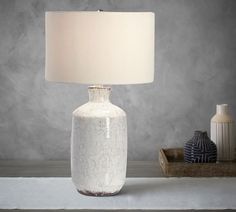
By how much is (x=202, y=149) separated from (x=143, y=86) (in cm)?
42

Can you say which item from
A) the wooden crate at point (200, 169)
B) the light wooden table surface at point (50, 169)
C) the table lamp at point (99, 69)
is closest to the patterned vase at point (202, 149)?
the wooden crate at point (200, 169)

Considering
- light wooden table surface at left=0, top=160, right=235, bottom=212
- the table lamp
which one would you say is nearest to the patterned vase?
light wooden table surface at left=0, top=160, right=235, bottom=212

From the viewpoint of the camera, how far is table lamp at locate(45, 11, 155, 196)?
1.76 meters

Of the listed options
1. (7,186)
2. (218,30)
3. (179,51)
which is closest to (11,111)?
(7,186)

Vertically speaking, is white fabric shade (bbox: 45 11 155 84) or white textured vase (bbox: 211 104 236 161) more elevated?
white fabric shade (bbox: 45 11 155 84)

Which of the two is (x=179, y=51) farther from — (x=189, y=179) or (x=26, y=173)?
(x=26, y=173)

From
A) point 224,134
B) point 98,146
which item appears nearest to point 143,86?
point 224,134

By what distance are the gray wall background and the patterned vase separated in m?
0.32

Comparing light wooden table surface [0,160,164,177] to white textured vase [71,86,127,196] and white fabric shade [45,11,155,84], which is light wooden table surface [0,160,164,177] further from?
white fabric shade [45,11,155,84]

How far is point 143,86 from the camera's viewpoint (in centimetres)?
238

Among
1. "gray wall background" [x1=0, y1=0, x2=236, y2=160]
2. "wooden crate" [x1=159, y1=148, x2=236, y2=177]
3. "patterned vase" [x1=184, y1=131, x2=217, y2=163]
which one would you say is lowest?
"wooden crate" [x1=159, y1=148, x2=236, y2=177]

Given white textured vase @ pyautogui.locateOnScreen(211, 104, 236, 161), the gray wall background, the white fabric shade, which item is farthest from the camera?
the gray wall background

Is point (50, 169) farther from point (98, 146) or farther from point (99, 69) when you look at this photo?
point (99, 69)

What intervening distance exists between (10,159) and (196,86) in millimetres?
783
